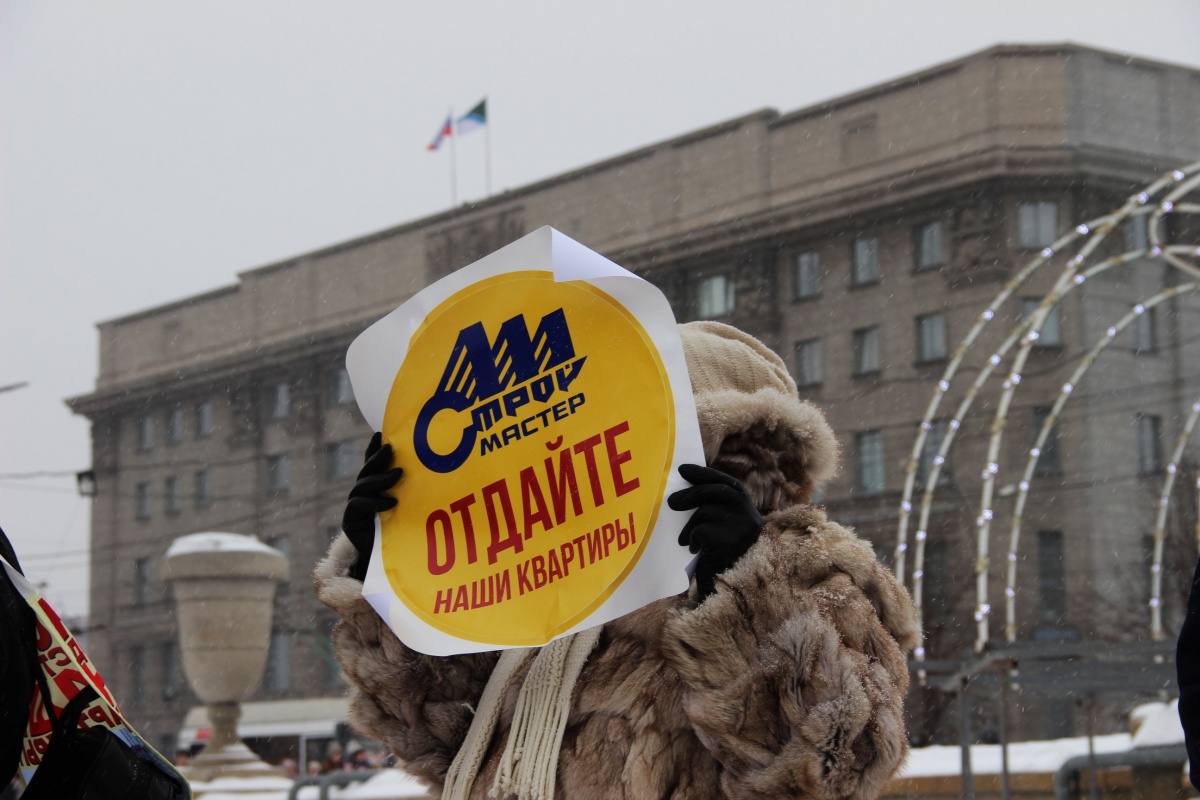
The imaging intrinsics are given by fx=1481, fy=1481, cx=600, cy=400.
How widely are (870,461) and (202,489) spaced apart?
83.0 ft

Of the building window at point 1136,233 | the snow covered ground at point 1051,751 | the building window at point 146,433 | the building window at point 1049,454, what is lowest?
the snow covered ground at point 1051,751

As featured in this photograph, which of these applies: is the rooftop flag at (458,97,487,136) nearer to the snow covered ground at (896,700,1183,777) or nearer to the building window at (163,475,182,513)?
the building window at (163,475,182,513)

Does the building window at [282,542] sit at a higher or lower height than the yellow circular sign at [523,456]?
higher

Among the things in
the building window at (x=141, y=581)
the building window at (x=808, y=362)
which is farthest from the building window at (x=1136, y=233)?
the building window at (x=141, y=581)

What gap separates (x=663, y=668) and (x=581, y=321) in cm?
59

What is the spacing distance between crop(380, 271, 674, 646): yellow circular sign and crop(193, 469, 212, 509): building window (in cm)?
4815

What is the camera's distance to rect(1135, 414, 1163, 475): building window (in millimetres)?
30641

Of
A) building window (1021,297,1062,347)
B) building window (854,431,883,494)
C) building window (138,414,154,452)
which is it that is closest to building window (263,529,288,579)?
building window (138,414,154,452)

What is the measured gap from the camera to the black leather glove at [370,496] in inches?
102

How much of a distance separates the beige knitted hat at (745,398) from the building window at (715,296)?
3448 cm

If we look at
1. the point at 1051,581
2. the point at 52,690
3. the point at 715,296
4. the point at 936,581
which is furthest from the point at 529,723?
the point at 715,296

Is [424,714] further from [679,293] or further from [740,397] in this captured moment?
[679,293]

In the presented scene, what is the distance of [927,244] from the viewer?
3366cm

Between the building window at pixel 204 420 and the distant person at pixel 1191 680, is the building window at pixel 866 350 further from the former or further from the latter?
the distant person at pixel 1191 680
